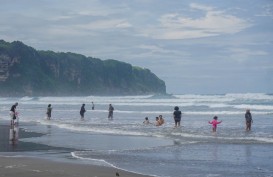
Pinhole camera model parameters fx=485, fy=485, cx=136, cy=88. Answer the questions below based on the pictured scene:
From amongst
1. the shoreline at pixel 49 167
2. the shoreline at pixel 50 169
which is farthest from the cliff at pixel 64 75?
the shoreline at pixel 50 169

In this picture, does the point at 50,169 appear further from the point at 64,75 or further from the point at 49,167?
the point at 64,75

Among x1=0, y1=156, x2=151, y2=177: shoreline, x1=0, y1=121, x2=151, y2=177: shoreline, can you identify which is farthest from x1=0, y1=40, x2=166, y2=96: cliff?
x1=0, y1=156, x2=151, y2=177: shoreline

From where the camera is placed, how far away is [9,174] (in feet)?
34.0

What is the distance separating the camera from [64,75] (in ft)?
487

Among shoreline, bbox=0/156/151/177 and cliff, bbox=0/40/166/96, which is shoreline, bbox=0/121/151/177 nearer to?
shoreline, bbox=0/156/151/177

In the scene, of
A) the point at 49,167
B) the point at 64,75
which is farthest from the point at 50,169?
the point at 64,75

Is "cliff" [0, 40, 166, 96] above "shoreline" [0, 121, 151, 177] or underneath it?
above

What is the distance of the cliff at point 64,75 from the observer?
132 m

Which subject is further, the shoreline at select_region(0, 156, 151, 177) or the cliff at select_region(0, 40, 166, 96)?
the cliff at select_region(0, 40, 166, 96)

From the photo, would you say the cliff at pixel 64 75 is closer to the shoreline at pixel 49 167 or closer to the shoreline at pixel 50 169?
the shoreline at pixel 49 167

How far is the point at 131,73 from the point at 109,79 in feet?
36.8

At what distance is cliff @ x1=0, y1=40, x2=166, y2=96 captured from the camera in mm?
132375

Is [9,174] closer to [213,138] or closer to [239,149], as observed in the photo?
[239,149]

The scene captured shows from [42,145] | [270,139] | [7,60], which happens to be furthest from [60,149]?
[7,60]
